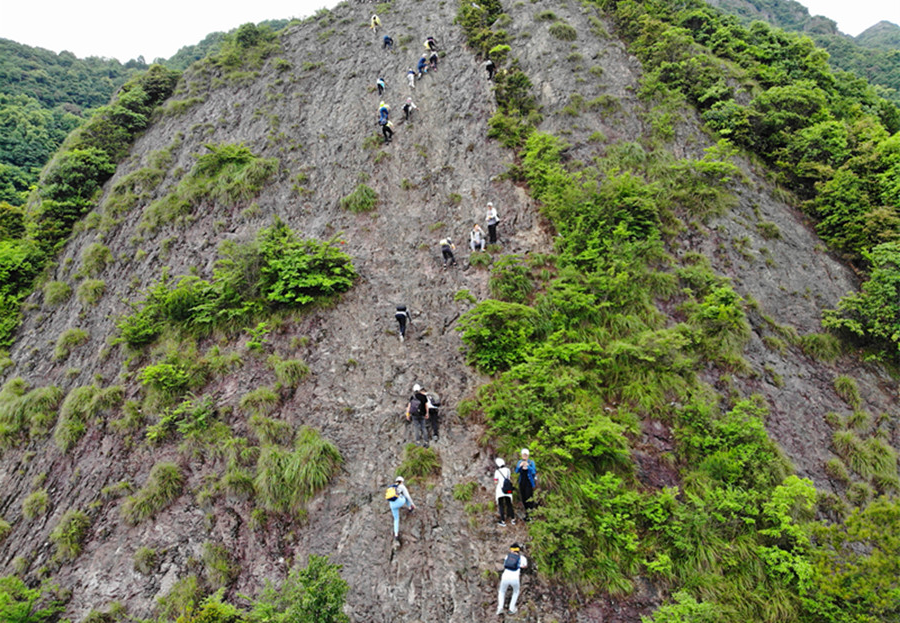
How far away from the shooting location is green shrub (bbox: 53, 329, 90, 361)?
43.8ft

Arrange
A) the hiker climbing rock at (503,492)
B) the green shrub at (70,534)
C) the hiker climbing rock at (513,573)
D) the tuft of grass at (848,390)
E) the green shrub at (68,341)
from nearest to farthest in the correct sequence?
the hiker climbing rock at (513,573)
the hiker climbing rock at (503,492)
the green shrub at (70,534)
the tuft of grass at (848,390)
the green shrub at (68,341)

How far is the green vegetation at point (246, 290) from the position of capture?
12594mm

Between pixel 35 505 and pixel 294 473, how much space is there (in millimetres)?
6898

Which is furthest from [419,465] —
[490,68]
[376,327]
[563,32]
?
[563,32]

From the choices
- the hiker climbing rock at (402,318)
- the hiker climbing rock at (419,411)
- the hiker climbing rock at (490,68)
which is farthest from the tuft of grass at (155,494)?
the hiker climbing rock at (490,68)

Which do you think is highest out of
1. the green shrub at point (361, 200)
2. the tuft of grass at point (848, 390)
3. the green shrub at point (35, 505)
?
the green shrub at point (361, 200)

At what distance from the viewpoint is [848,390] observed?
9695 mm

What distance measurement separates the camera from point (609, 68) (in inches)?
765

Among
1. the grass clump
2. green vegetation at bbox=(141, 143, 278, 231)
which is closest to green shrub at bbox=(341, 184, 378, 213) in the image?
green vegetation at bbox=(141, 143, 278, 231)

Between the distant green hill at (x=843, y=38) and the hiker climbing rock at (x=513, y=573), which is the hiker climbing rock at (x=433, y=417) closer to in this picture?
the hiker climbing rock at (x=513, y=573)

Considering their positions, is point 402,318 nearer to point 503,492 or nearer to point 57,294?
point 503,492

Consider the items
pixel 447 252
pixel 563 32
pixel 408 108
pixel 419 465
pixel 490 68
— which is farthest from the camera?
pixel 563 32

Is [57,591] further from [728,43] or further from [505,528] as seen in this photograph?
[728,43]

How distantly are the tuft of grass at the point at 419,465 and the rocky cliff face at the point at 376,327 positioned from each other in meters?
0.19
